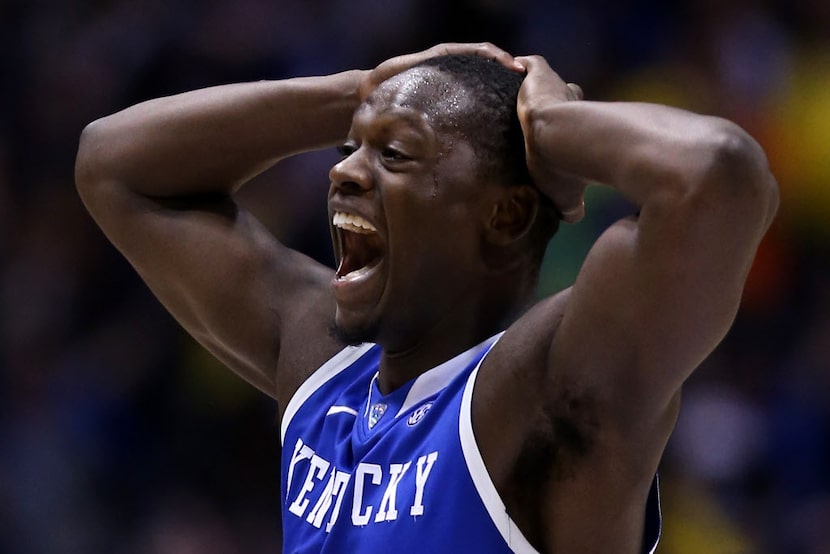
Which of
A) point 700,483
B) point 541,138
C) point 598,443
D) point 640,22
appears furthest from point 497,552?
point 640,22

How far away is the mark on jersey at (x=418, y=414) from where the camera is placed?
8.11ft

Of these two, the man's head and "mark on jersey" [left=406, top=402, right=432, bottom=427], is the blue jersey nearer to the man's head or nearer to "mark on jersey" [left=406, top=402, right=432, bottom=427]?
"mark on jersey" [left=406, top=402, right=432, bottom=427]

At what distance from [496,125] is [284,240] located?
9.65ft

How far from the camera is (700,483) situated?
15.2ft

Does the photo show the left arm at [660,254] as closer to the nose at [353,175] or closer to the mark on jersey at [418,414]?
the mark on jersey at [418,414]

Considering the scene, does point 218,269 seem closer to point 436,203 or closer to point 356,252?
point 356,252

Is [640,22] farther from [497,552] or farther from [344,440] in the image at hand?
[497,552]

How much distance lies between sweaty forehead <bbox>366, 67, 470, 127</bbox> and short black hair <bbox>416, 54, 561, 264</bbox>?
16 mm

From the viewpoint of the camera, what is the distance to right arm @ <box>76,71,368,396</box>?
297 centimetres

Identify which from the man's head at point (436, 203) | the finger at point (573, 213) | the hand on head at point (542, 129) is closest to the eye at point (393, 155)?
the man's head at point (436, 203)

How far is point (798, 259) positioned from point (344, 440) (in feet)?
8.92

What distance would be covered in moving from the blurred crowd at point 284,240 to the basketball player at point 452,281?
2.06 meters

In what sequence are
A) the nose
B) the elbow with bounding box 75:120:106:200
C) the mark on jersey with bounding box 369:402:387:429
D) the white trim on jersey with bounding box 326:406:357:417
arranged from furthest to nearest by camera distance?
the elbow with bounding box 75:120:106:200 → the white trim on jersey with bounding box 326:406:357:417 → the mark on jersey with bounding box 369:402:387:429 → the nose

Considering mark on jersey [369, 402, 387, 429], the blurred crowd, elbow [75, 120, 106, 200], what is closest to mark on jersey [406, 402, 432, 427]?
mark on jersey [369, 402, 387, 429]
